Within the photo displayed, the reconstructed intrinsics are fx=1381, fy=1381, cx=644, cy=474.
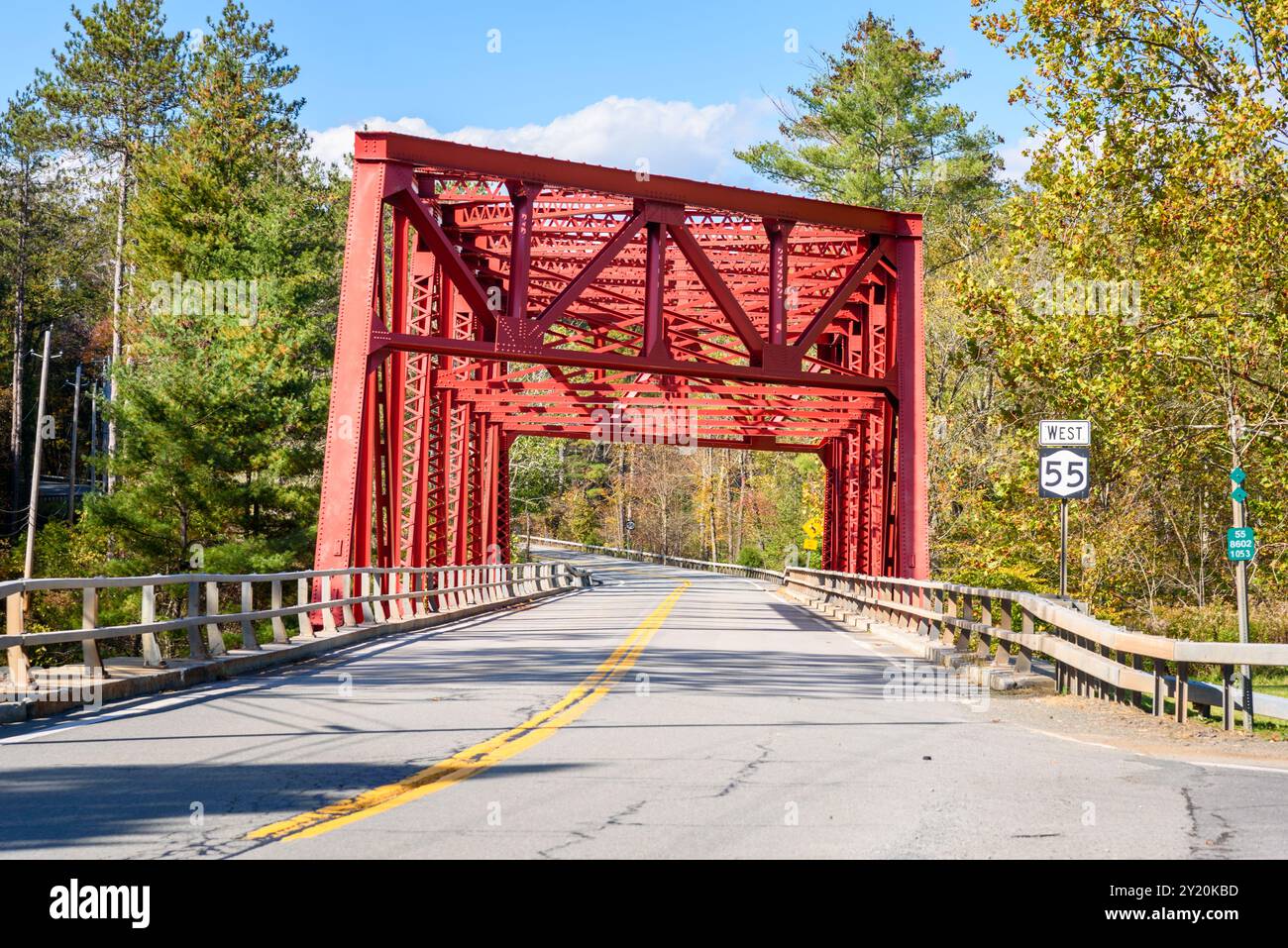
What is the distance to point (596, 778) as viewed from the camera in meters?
8.35

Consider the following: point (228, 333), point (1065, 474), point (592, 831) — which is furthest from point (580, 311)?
point (592, 831)

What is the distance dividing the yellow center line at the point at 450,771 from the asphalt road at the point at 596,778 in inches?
1.0

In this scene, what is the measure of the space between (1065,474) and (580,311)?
1572cm

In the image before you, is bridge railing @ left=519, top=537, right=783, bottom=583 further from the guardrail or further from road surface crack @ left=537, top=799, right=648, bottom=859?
road surface crack @ left=537, top=799, right=648, bottom=859

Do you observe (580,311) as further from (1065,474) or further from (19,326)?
(19,326)

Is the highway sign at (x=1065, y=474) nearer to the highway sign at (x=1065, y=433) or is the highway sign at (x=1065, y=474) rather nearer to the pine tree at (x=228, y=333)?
the highway sign at (x=1065, y=433)

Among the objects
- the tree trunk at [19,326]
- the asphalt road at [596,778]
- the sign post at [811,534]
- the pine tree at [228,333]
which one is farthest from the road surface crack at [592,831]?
the tree trunk at [19,326]

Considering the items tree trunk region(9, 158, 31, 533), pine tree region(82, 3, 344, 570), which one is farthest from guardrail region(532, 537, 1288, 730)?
tree trunk region(9, 158, 31, 533)

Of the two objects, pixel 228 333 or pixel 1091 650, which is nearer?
pixel 1091 650

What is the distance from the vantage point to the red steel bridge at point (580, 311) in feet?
68.6

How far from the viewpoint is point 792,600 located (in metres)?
45.4

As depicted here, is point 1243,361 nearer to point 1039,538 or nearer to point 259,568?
point 1039,538
